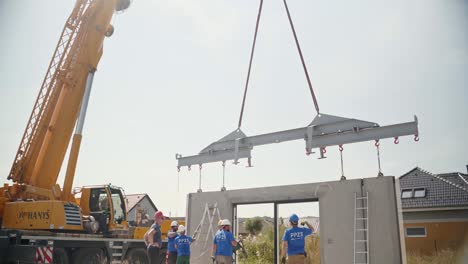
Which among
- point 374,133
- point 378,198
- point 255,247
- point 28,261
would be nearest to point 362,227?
point 378,198

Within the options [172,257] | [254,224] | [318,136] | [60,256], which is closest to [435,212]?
[254,224]

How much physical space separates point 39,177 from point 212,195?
16.5ft

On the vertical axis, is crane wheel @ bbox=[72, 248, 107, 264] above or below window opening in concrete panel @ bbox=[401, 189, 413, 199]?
below

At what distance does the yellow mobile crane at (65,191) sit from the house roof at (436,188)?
638 inches

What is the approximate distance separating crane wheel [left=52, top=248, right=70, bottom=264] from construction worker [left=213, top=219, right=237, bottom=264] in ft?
17.0

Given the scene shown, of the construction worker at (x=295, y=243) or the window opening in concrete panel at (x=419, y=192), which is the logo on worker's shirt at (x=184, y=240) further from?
the window opening in concrete panel at (x=419, y=192)

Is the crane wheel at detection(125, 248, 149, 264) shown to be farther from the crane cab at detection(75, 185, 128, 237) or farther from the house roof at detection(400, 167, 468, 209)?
the house roof at detection(400, 167, 468, 209)

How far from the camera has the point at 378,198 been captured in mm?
8539

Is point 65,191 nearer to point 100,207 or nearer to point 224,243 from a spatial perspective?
point 100,207

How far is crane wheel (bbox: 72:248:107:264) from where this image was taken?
1102 cm

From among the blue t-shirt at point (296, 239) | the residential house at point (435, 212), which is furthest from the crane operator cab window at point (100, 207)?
the residential house at point (435, 212)

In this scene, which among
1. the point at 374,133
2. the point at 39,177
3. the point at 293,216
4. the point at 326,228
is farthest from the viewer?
the point at 39,177

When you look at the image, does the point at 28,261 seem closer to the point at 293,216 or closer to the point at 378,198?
the point at 293,216

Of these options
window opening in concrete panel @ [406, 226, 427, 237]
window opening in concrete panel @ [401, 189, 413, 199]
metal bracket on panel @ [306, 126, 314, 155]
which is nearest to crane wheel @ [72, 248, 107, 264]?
metal bracket on panel @ [306, 126, 314, 155]
